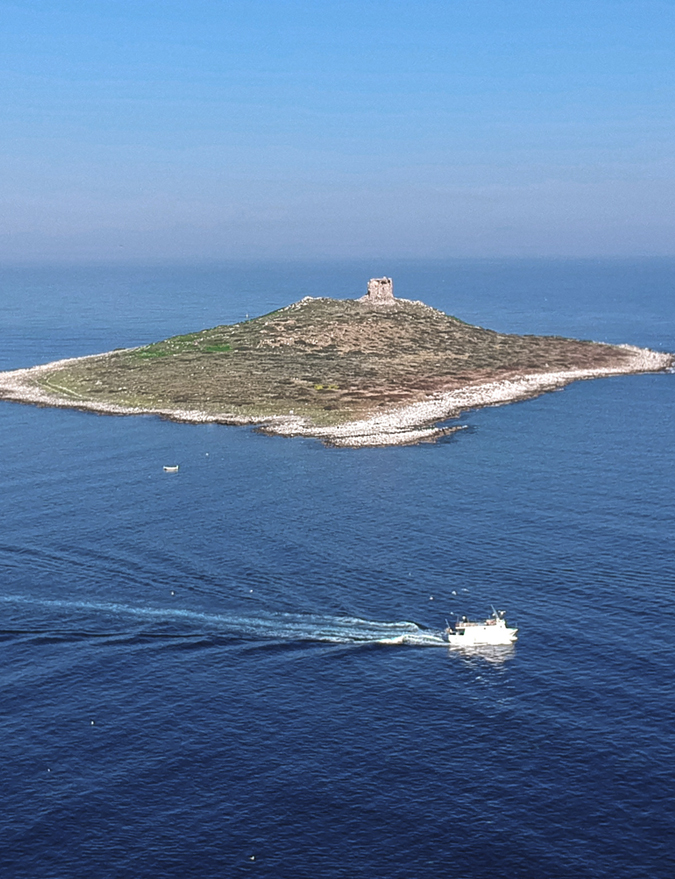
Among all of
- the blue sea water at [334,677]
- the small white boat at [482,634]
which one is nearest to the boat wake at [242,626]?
the blue sea water at [334,677]

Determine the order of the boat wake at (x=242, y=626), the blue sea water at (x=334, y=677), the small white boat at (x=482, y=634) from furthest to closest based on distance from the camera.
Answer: the boat wake at (x=242, y=626), the small white boat at (x=482, y=634), the blue sea water at (x=334, y=677)

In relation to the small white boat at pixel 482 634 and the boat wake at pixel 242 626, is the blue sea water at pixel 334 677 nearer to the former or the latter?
the boat wake at pixel 242 626

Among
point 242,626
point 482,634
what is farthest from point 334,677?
point 482,634

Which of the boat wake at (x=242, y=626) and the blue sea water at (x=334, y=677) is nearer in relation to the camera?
the blue sea water at (x=334, y=677)

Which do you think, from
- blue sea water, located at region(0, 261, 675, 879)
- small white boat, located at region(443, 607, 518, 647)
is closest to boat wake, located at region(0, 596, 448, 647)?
blue sea water, located at region(0, 261, 675, 879)

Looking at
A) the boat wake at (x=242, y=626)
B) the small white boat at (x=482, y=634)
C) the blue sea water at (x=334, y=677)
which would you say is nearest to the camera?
the blue sea water at (x=334, y=677)

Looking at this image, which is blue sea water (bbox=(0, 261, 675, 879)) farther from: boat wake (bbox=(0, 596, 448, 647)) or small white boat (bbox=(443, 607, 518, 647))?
small white boat (bbox=(443, 607, 518, 647))
